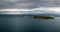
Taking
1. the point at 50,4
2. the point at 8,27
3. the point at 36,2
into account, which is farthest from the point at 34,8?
the point at 8,27

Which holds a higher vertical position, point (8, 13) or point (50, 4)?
point (50, 4)

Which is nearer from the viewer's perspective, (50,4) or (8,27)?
(50,4)

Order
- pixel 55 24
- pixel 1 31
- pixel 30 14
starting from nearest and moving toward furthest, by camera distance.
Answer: pixel 30 14 → pixel 55 24 → pixel 1 31

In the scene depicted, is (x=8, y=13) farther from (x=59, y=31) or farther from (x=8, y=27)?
(x=59, y=31)

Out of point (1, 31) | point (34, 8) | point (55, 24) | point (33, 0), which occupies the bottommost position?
point (1, 31)

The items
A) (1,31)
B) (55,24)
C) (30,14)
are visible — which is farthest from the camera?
(1,31)

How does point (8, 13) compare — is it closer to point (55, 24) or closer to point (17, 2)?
point (17, 2)
